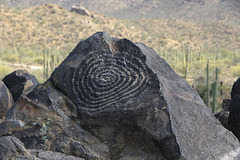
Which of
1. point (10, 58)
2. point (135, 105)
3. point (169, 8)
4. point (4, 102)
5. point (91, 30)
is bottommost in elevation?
point (10, 58)

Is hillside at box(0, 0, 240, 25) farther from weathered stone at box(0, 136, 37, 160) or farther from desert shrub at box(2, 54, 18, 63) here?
weathered stone at box(0, 136, 37, 160)

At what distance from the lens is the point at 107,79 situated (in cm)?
507

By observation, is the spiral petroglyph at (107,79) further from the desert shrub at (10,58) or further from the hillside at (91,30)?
the hillside at (91,30)

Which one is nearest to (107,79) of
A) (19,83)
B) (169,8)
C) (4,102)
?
(4,102)

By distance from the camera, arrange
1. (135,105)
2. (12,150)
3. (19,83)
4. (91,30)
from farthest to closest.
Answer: (91,30)
(19,83)
(135,105)
(12,150)

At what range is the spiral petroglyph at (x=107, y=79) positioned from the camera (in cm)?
491

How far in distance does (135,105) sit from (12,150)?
6.21 ft

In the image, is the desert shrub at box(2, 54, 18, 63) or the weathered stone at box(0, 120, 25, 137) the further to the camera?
the desert shrub at box(2, 54, 18, 63)

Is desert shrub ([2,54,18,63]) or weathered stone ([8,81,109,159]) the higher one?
weathered stone ([8,81,109,159])

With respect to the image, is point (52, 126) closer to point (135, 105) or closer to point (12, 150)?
point (135, 105)

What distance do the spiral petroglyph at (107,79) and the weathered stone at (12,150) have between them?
1.60 meters

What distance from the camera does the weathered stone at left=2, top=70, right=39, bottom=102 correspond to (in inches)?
275

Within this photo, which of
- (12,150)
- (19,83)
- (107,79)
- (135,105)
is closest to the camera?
(12,150)

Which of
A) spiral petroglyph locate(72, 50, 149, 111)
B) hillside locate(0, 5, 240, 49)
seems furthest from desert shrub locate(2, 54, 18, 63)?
spiral petroglyph locate(72, 50, 149, 111)
